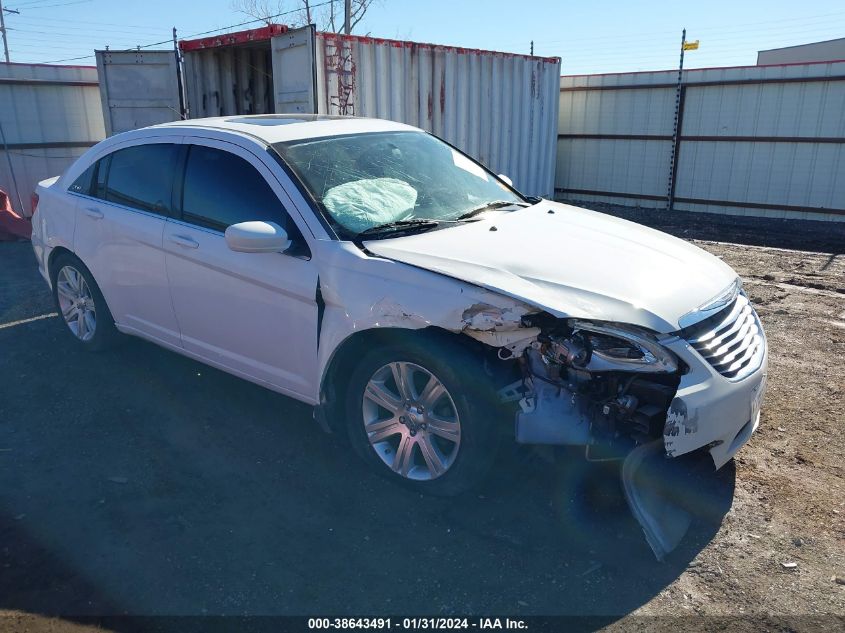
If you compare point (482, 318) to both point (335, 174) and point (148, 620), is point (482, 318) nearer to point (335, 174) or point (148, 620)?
point (335, 174)

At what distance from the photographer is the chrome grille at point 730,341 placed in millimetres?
3051

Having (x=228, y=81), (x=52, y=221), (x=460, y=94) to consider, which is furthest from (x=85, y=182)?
(x=460, y=94)

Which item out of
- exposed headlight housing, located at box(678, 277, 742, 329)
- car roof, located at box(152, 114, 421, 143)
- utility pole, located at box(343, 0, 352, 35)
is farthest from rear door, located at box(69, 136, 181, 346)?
utility pole, located at box(343, 0, 352, 35)

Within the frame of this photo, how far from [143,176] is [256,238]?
1.60 metres

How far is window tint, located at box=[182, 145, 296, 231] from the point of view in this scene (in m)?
3.76

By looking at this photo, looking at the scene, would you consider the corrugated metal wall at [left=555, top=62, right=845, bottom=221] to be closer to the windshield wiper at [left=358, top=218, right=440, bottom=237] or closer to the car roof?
the car roof

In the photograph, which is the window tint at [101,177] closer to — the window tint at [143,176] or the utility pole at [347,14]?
the window tint at [143,176]

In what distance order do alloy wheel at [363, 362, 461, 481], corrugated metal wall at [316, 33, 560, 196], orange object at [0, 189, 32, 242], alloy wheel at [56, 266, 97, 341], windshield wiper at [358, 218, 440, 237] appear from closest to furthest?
alloy wheel at [363, 362, 461, 481], windshield wiper at [358, 218, 440, 237], alloy wheel at [56, 266, 97, 341], corrugated metal wall at [316, 33, 560, 196], orange object at [0, 189, 32, 242]

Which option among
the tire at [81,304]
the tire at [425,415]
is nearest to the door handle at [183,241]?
the tire at [81,304]

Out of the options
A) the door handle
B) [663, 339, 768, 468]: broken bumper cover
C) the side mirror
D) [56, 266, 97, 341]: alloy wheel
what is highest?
the side mirror

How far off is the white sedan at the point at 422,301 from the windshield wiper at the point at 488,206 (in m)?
0.02

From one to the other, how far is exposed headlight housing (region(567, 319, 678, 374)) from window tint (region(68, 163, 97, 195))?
3783mm

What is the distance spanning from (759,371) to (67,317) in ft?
16.1

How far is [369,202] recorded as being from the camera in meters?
3.79
